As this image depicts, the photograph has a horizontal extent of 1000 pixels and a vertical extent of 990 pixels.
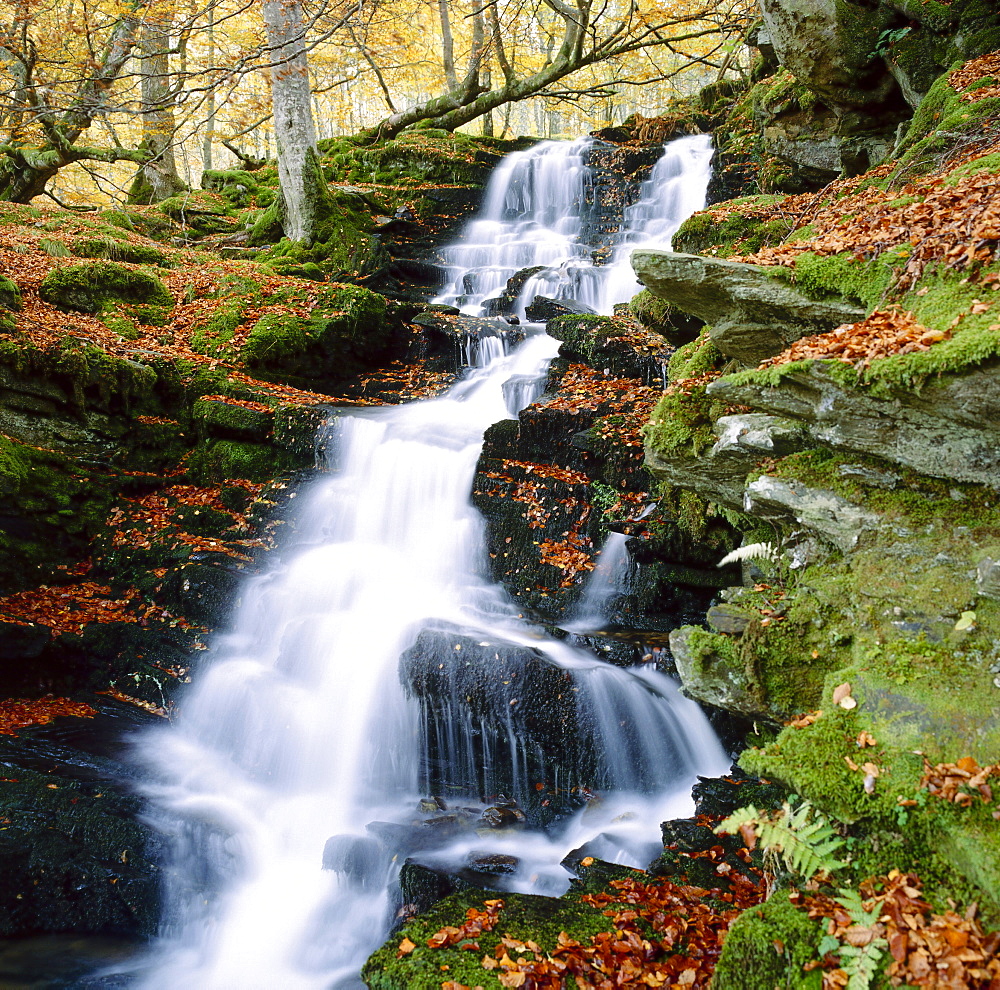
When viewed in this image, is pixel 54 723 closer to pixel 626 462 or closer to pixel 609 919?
pixel 609 919

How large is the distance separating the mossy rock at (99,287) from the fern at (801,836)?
1134 centimetres

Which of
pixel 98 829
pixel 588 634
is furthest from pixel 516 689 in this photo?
pixel 98 829

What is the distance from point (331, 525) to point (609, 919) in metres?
5.90

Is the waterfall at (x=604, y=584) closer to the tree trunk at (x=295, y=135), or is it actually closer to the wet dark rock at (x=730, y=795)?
the wet dark rock at (x=730, y=795)

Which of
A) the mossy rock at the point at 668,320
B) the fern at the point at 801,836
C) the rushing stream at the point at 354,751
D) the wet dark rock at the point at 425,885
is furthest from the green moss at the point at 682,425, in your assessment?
the wet dark rock at the point at 425,885

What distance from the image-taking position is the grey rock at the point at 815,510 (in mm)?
3744

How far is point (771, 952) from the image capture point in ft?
8.95

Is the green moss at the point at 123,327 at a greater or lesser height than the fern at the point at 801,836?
greater

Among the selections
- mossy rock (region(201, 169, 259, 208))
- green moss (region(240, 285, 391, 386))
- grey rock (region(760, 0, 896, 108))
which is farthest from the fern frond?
mossy rock (region(201, 169, 259, 208))

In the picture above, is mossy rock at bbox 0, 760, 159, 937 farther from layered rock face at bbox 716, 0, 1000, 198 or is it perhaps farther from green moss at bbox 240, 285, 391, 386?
layered rock face at bbox 716, 0, 1000, 198

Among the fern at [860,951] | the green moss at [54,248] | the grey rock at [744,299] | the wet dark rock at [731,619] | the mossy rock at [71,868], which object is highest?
the green moss at [54,248]

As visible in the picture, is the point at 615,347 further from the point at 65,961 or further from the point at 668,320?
the point at 65,961

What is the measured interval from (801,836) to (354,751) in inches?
170

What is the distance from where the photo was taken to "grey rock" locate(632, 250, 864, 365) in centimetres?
442
